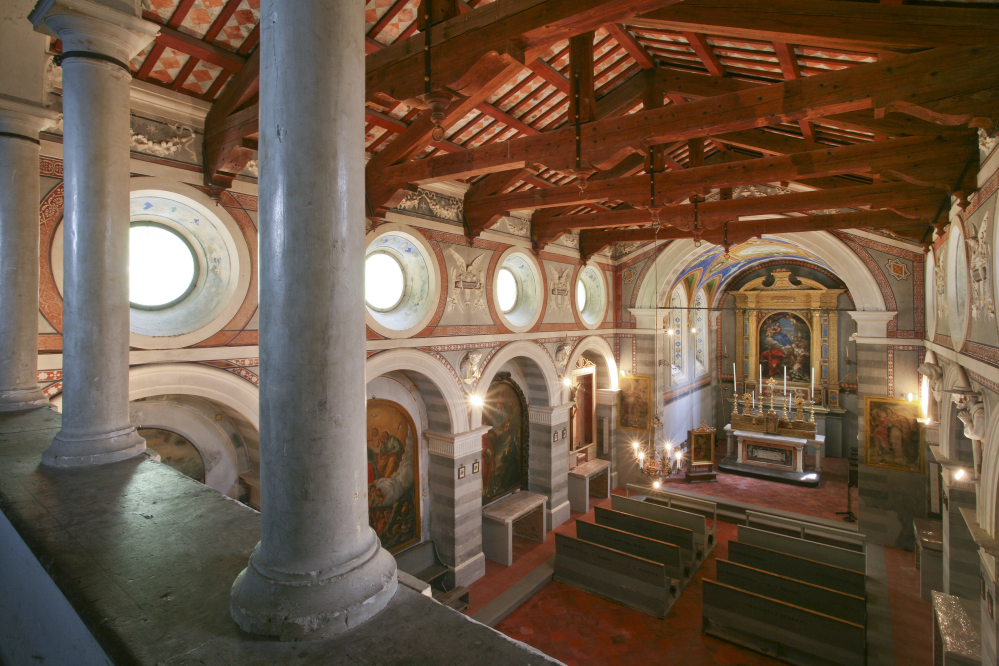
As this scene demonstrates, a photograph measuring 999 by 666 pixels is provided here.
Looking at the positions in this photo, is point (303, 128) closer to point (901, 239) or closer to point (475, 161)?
point (475, 161)

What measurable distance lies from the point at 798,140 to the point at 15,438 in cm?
1049

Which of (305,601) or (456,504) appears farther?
(456,504)

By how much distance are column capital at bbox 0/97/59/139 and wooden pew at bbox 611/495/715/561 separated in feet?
36.3

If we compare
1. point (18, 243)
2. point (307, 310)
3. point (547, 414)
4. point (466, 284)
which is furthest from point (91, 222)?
point (547, 414)

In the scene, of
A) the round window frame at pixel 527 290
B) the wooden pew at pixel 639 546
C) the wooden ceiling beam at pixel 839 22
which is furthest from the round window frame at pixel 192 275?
the wooden pew at pixel 639 546

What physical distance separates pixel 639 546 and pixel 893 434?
6713 millimetres

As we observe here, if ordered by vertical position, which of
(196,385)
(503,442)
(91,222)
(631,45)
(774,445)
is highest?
(631,45)

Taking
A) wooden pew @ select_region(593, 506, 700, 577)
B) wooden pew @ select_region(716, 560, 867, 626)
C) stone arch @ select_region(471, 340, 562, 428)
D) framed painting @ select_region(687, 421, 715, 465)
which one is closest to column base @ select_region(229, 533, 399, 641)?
wooden pew @ select_region(716, 560, 867, 626)

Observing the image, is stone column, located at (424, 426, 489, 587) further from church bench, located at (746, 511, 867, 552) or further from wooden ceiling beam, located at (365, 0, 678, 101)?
wooden ceiling beam, located at (365, 0, 678, 101)

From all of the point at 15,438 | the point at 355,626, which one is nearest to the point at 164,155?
the point at 15,438

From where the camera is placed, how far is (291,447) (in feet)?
6.70

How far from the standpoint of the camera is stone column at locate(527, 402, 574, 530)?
1274 cm

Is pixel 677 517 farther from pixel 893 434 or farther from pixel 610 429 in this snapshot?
pixel 893 434

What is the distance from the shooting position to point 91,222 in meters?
3.70
